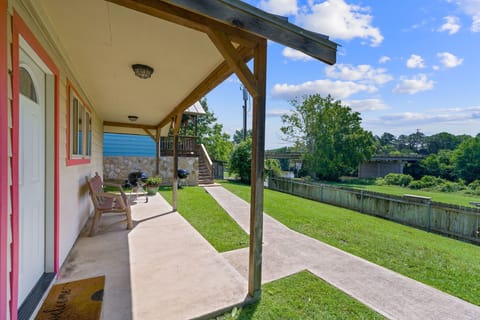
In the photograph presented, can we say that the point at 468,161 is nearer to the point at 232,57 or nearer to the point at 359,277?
the point at 359,277

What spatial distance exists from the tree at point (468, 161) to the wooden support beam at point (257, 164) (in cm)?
2945

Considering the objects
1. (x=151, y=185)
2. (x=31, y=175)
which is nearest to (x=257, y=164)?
(x=31, y=175)

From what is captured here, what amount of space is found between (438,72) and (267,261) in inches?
586

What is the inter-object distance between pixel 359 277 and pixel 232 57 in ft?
9.86

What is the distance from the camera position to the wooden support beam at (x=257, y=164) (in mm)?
2271

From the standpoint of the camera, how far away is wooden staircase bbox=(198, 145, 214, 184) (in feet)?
39.5

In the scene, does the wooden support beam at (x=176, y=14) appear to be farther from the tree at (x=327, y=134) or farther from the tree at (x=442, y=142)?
the tree at (x=442, y=142)

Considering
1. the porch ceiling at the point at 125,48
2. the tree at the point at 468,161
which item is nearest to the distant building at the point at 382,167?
the tree at the point at 468,161

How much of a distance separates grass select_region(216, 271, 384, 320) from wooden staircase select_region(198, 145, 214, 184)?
375 inches

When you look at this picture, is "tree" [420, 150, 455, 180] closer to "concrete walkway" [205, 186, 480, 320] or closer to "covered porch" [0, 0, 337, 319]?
"concrete walkway" [205, 186, 480, 320]

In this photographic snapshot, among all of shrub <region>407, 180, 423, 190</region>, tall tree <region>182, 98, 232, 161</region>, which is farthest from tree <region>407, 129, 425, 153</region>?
tall tree <region>182, 98, 232, 161</region>

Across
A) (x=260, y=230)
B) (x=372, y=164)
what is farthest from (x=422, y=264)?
(x=372, y=164)

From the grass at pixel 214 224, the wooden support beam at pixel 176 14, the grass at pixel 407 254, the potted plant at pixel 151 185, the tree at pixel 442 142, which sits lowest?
the grass at pixel 407 254

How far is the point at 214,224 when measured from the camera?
5031mm
